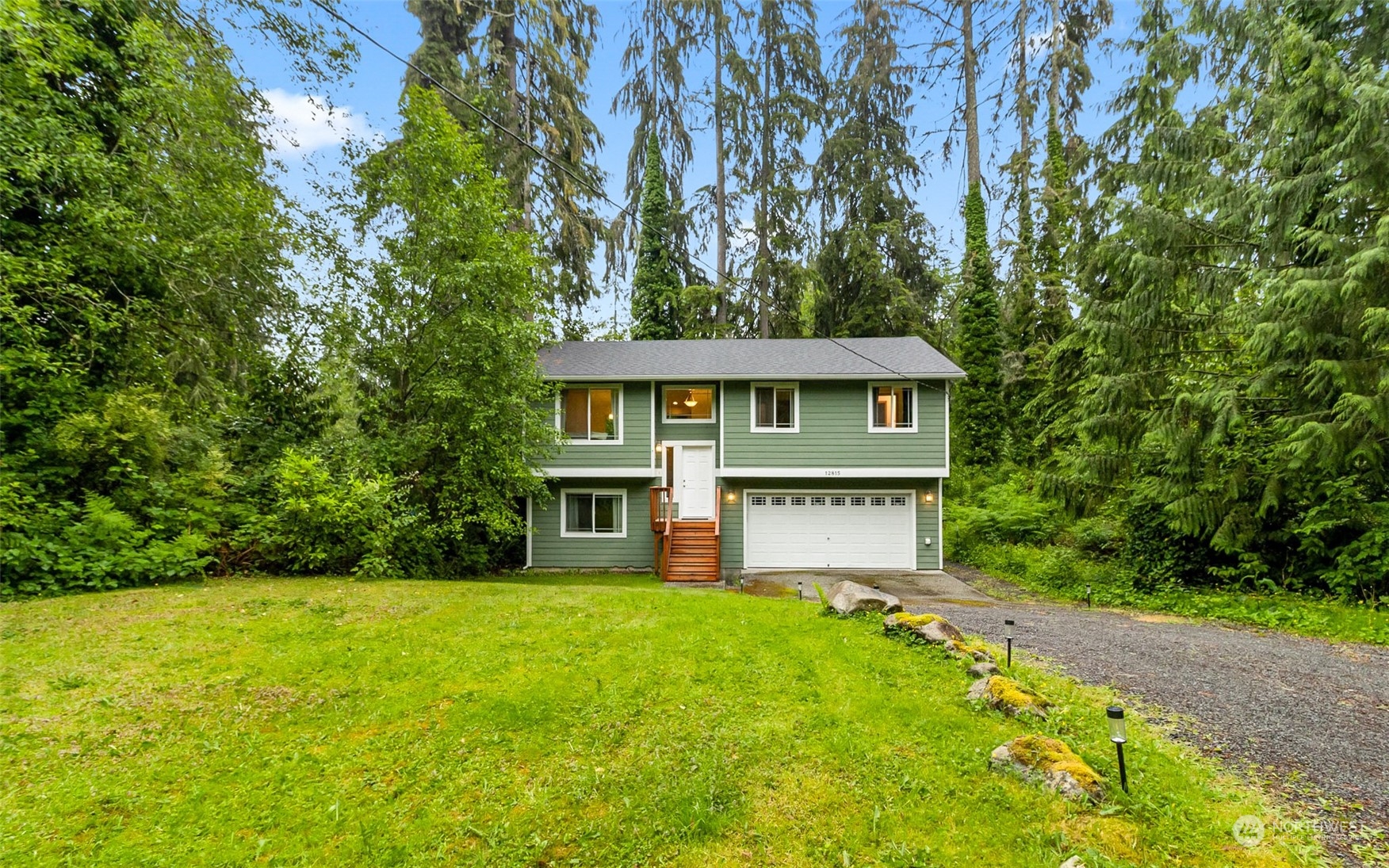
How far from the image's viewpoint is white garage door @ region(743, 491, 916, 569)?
41.9 feet

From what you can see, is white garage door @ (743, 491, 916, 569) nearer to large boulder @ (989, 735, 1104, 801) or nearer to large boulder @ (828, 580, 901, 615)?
large boulder @ (828, 580, 901, 615)

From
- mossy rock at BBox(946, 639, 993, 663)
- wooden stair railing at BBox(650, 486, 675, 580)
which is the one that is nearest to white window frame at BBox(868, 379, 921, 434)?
wooden stair railing at BBox(650, 486, 675, 580)

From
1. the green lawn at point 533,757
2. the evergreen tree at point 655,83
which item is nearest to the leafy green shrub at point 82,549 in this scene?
the green lawn at point 533,757

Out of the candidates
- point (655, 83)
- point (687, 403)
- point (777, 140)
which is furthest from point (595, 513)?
point (655, 83)

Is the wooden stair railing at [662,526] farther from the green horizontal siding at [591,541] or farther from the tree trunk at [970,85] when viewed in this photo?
the tree trunk at [970,85]

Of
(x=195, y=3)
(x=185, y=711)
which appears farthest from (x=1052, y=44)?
(x=185, y=711)

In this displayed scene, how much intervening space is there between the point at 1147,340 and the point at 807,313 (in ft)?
42.8

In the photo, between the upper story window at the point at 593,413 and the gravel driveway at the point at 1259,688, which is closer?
the gravel driveway at the point at 1259,688

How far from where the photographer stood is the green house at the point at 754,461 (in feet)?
41.3

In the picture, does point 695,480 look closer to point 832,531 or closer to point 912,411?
point 832,531

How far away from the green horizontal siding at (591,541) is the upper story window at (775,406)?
3.08 meters

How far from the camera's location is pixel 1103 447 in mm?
9961

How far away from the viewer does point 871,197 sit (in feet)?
67.3

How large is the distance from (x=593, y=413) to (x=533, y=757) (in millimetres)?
10017
